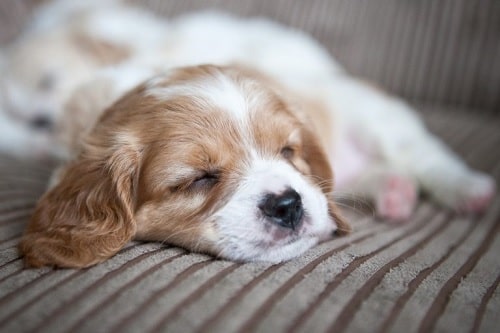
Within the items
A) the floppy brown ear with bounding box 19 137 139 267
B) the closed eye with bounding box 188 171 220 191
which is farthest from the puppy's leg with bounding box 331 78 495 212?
the floppy brown ear with bounding box 19 137 139 267

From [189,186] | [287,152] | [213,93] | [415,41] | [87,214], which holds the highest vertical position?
[415,41]

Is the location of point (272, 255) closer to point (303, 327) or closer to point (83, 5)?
point (303, 327)

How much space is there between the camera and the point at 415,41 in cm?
354

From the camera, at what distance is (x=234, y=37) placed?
3.42m

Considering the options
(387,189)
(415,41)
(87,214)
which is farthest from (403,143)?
(87,214)

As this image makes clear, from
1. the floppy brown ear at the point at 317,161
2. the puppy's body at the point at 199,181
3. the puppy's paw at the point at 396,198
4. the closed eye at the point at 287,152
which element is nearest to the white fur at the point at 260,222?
the puppy's body at the point at 199,181

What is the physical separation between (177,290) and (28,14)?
11.6ft

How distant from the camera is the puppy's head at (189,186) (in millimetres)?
1542

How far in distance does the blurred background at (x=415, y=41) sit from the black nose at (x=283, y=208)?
2298 millimetres

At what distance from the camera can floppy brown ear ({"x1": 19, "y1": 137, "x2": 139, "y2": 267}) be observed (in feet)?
4.77

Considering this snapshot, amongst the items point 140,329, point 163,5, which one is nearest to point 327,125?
point 140,329

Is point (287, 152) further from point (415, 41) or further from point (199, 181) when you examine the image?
point (415, 41)

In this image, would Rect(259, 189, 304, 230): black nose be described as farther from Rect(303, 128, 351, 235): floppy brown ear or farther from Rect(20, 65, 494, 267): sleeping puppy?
Rect(303, 128, 351, 235): floppy brown ear

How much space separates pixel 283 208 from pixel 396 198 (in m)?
0.84
